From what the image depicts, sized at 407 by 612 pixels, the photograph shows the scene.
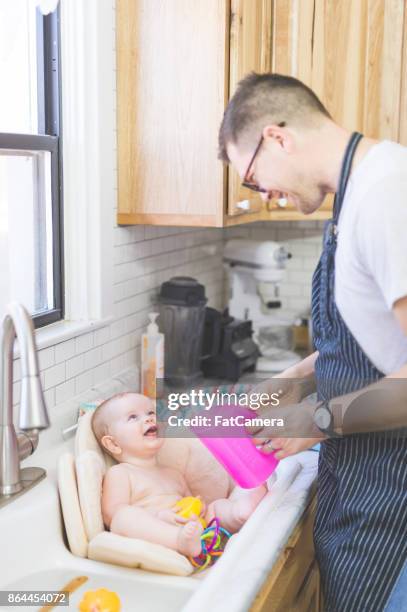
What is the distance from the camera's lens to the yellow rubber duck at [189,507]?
5.61 feet

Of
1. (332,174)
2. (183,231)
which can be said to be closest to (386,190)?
(332,174)

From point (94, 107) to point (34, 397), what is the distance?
111cm

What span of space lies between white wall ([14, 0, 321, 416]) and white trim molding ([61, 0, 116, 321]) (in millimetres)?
28

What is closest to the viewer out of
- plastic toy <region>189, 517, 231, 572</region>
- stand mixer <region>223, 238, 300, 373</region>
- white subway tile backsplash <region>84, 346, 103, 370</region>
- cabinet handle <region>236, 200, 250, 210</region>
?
plastic toy <region>189, 517, 231, 572</region>

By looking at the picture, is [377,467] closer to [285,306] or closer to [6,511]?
[6,511]

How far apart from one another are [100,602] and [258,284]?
2.08m

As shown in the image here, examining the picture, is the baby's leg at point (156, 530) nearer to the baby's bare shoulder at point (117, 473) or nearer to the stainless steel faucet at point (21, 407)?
the baby's bare shoulder at point (117, 473)

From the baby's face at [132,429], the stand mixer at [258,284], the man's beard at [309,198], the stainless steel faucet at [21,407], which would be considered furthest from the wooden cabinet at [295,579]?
the stand mixer at [258,284]

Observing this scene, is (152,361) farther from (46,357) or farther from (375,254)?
(375,254)

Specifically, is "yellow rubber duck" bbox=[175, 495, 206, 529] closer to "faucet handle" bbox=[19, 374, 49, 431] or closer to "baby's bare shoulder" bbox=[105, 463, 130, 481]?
"baby's bare shoulder" bbox=[105, 463, 130, 481]

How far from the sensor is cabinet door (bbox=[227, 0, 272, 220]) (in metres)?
2.27

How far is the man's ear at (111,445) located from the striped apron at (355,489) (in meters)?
0.50

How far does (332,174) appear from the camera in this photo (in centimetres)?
147

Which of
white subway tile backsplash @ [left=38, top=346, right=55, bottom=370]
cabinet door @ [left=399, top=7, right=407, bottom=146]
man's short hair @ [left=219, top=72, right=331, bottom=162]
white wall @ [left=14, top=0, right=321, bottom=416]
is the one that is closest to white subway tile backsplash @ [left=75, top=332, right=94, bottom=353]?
white wall @ [left=14, top=0, right=321, bottom=416]
